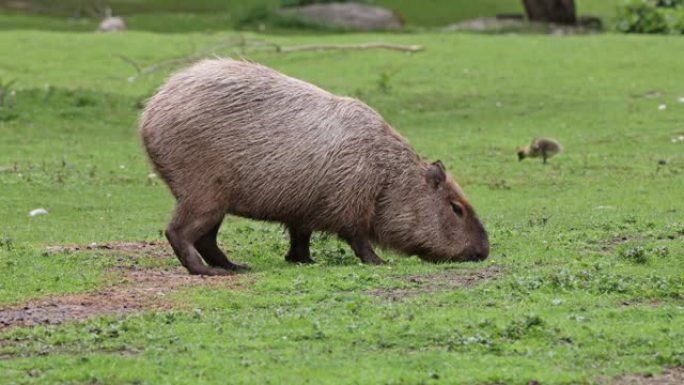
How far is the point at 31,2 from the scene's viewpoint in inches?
1459

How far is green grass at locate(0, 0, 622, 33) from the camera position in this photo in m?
30.2

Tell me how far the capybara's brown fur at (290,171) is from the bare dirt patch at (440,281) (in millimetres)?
651

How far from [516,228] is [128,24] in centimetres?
2043

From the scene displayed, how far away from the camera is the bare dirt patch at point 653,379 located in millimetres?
6445

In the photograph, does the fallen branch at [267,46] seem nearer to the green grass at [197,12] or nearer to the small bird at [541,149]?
the green grass at [197,12]

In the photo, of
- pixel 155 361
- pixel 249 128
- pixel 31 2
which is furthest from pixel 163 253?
pixel 31 2

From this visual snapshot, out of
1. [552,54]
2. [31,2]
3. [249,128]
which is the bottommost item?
[31,2]

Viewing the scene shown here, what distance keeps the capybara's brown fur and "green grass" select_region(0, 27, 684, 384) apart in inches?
12.8

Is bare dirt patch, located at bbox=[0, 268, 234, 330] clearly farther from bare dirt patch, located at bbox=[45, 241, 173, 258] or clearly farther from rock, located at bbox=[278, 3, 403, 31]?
rock, located at bbox=[278, 3, 403, 31]

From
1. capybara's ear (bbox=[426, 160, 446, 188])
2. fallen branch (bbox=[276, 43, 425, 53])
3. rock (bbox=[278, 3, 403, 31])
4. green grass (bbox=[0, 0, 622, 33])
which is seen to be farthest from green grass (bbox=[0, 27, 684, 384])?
rock (bbox=[278, 3, 403, 31])

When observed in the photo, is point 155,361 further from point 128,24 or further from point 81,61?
point 128,24

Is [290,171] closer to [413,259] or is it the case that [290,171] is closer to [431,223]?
[431,223]

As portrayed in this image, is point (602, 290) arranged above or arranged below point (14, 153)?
above

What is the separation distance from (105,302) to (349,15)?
77.8 feet
